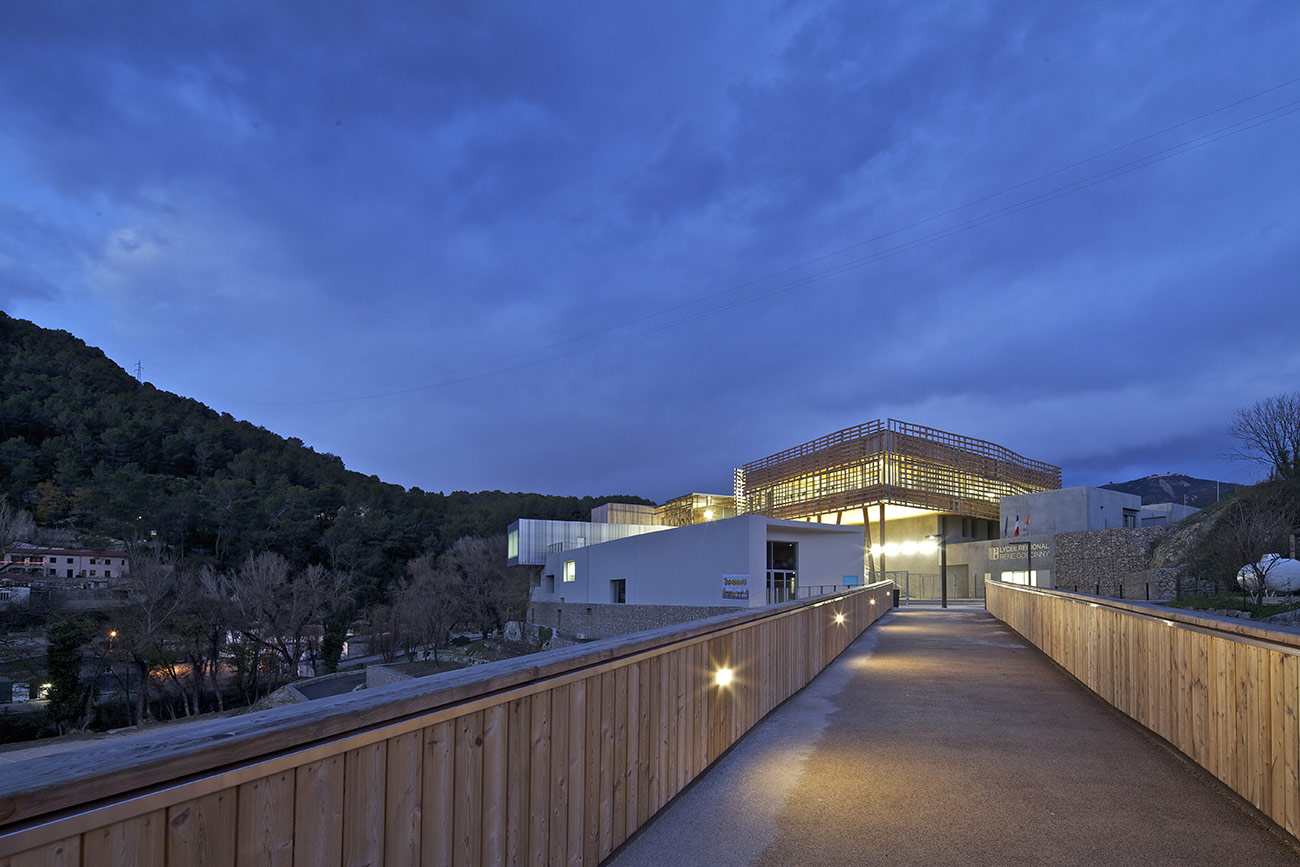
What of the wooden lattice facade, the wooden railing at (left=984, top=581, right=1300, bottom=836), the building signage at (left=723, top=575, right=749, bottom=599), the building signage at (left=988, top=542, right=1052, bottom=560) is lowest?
the building signage at (left=723, top=575, right=749, bottom=599)

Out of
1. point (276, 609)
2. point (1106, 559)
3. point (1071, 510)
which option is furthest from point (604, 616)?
point (1071, 510)

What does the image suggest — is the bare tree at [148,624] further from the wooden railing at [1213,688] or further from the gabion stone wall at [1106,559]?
the gabion stone wall at [1106,559]

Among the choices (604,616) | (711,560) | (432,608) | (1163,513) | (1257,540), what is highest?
(1163,513)

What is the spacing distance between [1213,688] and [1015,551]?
44.6m

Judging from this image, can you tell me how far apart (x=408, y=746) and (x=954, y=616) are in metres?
24.9

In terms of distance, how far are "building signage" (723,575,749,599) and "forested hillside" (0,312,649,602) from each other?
4806 cm

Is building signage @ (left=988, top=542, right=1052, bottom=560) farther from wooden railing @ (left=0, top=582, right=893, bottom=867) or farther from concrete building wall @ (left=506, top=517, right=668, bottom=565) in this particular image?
wooden railing @ (left=0, top=582, right=893, bottom=867)

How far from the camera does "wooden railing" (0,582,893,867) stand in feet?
5.05

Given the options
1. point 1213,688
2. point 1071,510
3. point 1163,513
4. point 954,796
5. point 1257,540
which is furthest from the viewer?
point 1163,513

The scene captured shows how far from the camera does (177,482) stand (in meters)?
74.8

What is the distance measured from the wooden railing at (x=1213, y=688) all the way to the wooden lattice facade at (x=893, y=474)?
4296 centimetres

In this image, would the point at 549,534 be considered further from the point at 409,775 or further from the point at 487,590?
the point at 409,775

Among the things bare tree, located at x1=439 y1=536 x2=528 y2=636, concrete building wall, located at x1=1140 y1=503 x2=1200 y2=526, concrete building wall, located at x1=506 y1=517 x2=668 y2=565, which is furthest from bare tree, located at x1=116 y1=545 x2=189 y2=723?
concrete building wall, located at x1=1140 y1=503 x2=1200 y2=526

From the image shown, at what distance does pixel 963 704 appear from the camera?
803 cm
